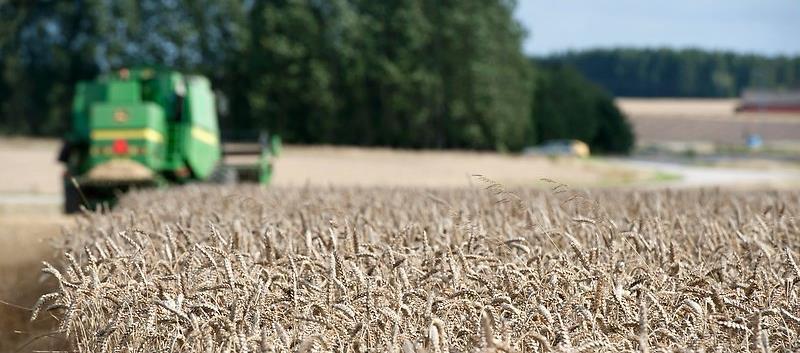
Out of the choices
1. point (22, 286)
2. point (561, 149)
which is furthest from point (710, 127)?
point (22, 286)

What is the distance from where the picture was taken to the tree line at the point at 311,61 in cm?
5747

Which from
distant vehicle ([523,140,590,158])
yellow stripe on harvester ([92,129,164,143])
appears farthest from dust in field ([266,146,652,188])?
yellow stripe on harvester ([92,129,164,143])

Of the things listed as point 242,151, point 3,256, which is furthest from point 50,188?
point 3,256

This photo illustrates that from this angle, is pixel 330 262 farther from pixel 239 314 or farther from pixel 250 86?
pixel 250 86

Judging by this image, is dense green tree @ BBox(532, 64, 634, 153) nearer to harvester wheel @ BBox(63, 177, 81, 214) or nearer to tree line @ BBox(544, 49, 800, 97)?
harvester wheel @ BBox(63, 177, 81, 214)

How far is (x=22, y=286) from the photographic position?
8.55m

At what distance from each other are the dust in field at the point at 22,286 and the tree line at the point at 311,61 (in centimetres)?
4297

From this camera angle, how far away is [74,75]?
59.6 metres

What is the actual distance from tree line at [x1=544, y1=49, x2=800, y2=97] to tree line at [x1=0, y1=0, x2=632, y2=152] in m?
110

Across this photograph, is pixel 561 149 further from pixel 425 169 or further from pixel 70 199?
pixel 70 199

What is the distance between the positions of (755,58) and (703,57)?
14143 millimetres

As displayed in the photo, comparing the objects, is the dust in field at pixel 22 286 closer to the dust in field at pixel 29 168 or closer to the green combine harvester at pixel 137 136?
the green combine harvester at pixel 137 136

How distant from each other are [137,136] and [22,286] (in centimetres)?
890

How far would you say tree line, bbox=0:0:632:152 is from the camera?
5747 centimetres
